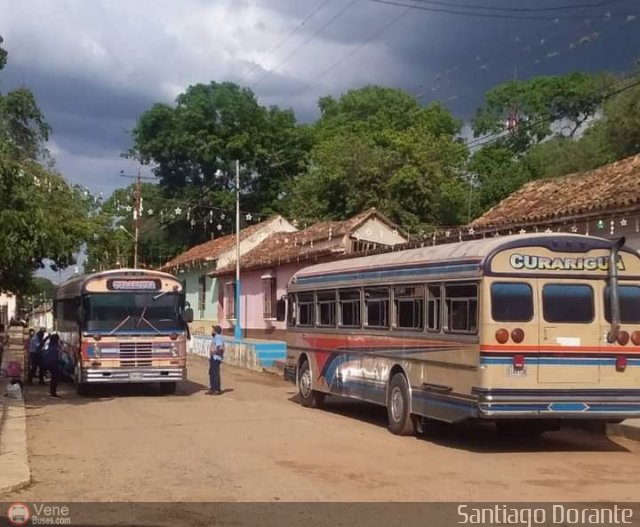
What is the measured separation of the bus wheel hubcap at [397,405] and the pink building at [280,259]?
13.0 meters

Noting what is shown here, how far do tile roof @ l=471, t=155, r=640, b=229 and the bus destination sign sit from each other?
7477mm

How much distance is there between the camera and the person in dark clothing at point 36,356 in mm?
23758

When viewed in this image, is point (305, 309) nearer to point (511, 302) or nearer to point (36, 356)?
point (511, 302)

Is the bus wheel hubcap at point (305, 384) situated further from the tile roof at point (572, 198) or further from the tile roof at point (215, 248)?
the tile roof at point (215, 248)

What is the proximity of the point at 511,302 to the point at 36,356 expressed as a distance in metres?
15.8

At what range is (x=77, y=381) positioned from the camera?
21.2 m

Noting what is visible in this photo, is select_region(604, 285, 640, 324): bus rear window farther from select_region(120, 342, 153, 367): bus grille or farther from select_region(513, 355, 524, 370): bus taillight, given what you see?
select_region(120, 342, 153, 367): bus grille

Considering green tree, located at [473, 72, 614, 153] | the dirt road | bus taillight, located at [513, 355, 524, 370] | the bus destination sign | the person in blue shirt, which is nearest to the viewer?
the dirt road

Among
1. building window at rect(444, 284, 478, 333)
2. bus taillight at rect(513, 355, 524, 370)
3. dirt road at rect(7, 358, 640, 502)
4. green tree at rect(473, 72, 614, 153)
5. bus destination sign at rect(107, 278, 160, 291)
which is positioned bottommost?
dirt road at rect(7, 358, 640, 502)

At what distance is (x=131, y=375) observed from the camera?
67.1 ft

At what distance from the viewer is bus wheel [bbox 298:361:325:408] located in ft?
60.0

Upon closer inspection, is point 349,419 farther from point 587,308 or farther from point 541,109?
point 541,109

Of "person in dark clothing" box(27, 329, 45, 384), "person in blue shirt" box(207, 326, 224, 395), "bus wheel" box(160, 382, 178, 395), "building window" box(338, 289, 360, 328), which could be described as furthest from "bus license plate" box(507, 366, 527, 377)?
"person in dark clothing" box(27, 329, 45, 384)

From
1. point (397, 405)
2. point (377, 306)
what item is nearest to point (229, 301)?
point (377, 306)
